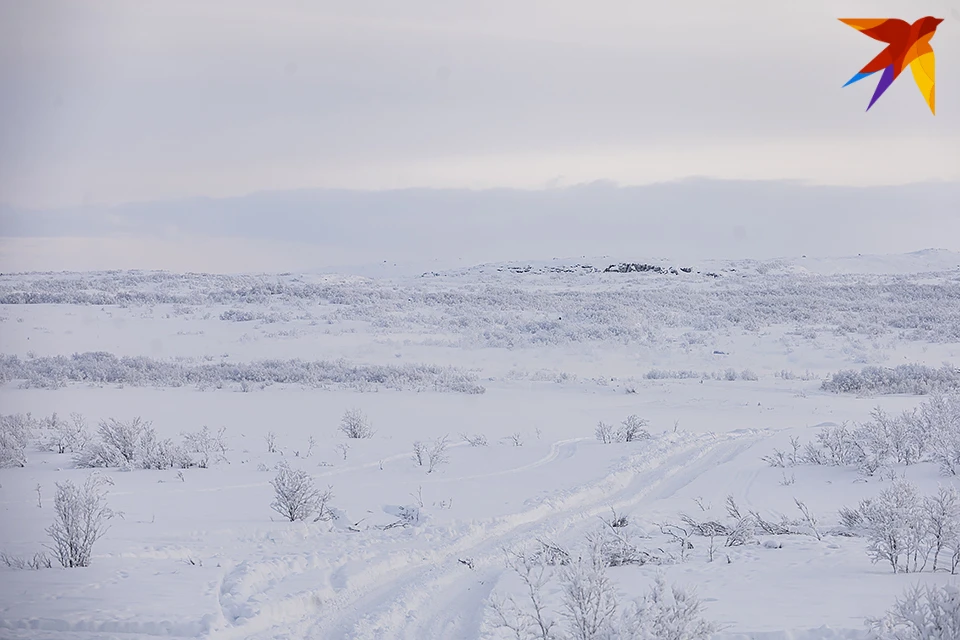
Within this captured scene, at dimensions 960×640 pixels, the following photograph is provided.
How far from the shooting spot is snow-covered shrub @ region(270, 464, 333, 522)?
28.9 ft

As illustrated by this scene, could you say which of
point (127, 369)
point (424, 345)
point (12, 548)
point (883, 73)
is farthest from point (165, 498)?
point (424, 345)

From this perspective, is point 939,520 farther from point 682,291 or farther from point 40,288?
point 40,288

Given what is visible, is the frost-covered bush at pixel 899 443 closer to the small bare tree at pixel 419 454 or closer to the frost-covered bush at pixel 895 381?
the small bare tree at pixel 419 454

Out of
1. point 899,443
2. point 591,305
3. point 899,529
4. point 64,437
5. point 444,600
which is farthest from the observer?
point 591,305

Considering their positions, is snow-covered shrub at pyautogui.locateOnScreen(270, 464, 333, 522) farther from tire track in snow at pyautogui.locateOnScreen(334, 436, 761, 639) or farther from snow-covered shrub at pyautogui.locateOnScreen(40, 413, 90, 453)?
snow-covered shrub at pyautogui.locateOnScreen(40, 413, 90, 453)

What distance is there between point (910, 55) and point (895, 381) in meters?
17.7

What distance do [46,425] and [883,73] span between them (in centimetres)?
1422

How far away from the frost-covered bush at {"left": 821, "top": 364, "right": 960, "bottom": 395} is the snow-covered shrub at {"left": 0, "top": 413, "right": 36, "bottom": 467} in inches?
666

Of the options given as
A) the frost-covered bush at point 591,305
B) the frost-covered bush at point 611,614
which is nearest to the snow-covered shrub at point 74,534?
the frost-covered bush at point 611,614

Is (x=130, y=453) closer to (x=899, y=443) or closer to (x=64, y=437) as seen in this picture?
(x=64, y=437)

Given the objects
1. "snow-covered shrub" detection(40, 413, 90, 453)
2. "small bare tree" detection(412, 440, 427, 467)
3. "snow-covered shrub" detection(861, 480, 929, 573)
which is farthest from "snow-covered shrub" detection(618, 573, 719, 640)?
"snow-covered shrub" detection(40, 413, 90, 453)

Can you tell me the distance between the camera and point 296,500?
884cm

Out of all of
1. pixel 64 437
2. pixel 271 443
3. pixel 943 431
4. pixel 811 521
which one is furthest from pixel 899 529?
pixel 64 437

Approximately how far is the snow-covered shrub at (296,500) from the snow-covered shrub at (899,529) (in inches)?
207
